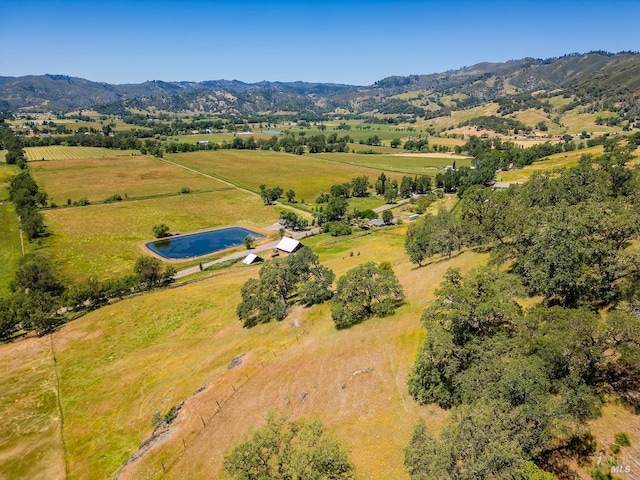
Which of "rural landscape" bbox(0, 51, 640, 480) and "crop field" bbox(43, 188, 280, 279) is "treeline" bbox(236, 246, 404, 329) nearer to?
"rural landscape" bbox(0, 51, 640, 480)

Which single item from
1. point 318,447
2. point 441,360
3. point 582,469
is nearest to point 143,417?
point 318,447

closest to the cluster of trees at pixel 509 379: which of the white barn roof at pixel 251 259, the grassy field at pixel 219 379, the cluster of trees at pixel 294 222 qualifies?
the grassy field at pixel 219 379

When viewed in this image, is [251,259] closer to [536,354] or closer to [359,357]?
[359,357]

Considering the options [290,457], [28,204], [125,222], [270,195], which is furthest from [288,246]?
[28,204]

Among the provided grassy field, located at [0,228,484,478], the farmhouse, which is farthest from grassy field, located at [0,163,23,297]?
the farmhouse

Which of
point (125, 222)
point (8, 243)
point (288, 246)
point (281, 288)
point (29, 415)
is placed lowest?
point (125, 222)

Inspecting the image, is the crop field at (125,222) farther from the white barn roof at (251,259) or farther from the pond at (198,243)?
the white barn roof at (251,259)
